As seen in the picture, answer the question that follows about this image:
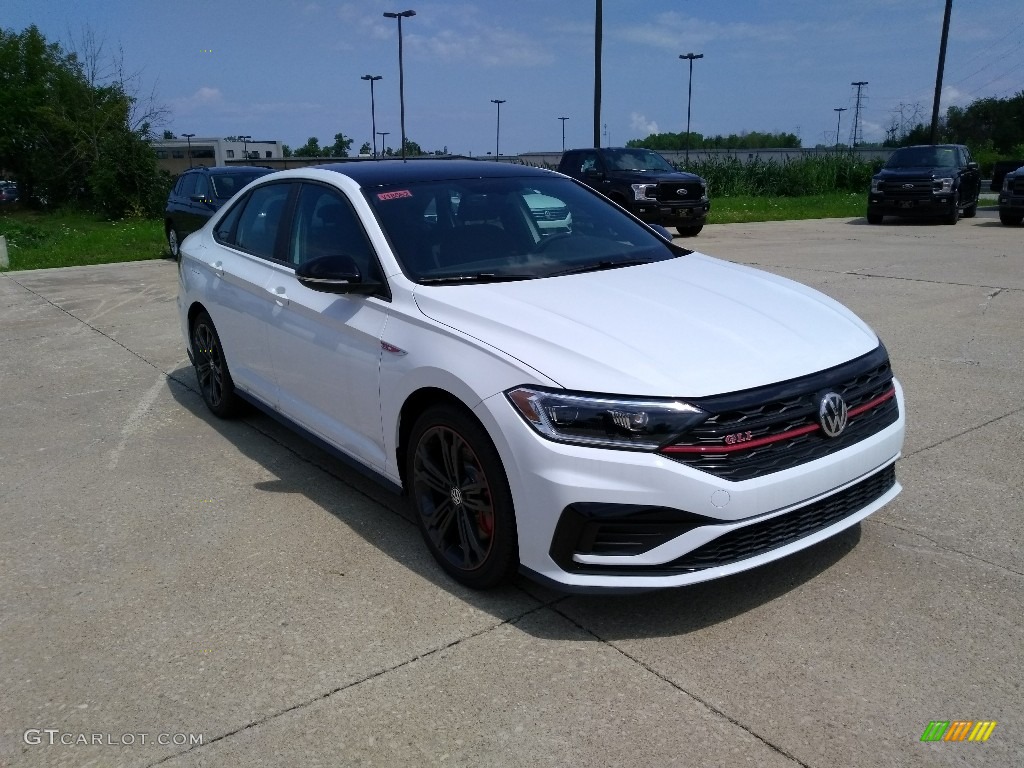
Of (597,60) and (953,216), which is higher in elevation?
(597,60)

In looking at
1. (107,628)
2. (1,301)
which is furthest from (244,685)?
(1,301)

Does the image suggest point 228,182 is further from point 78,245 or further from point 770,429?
point 770,429

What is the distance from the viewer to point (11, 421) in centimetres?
612

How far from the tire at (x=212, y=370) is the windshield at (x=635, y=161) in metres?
13.8

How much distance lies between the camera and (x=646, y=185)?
17.9 meters

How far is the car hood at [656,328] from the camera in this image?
10.2 feet

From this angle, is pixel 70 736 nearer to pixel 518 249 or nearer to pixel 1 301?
pixel 518 249

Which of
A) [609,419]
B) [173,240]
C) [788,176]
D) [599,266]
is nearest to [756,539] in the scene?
[609,419]

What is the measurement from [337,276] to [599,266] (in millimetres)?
1229

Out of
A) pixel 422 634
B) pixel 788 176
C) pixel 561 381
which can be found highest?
pixel 788 176

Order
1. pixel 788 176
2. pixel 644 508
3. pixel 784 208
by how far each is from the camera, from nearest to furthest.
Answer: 1. pixel 644 508
2. pixel 784 208
3. pixel 788 176

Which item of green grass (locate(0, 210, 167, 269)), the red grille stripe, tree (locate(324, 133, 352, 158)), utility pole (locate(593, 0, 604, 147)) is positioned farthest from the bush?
tree (locate(324, 133, 352, 158))

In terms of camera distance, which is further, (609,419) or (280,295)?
(280,295)

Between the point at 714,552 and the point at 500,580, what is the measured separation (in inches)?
32.4
